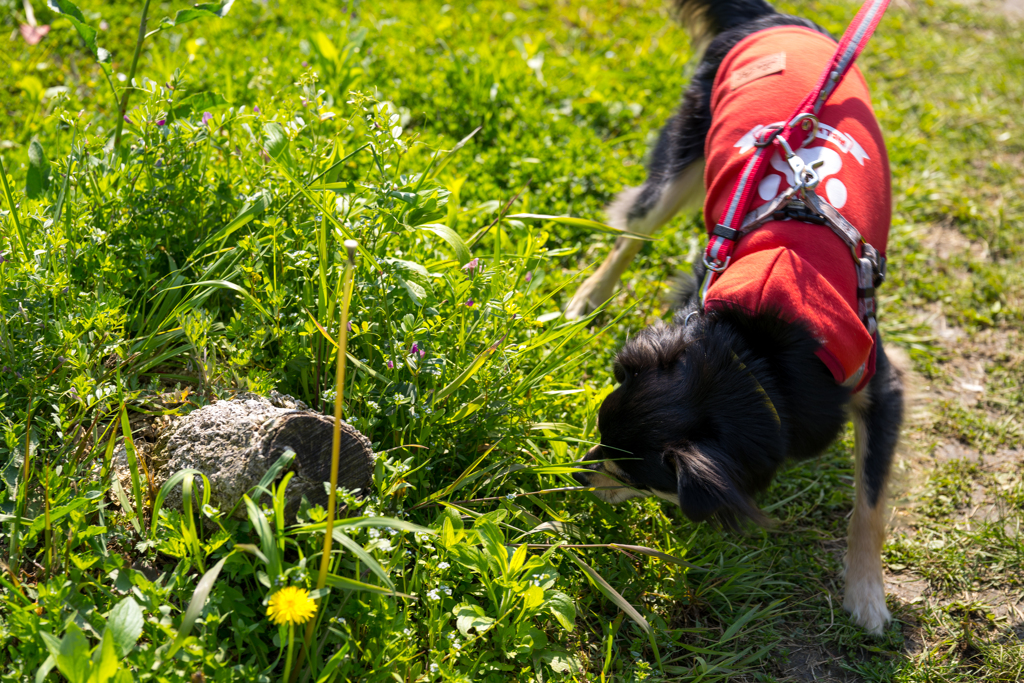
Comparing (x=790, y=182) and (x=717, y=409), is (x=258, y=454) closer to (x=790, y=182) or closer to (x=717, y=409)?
(x=717, y=409)

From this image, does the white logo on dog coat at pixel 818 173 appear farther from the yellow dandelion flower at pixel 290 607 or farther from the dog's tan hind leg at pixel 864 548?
the yellow dandelion flower at pixel 290 607

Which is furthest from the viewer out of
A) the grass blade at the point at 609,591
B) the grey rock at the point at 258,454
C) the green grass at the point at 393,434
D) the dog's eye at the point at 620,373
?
the dog's eye at the point at 620,373

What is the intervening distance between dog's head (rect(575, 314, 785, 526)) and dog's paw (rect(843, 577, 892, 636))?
639mm

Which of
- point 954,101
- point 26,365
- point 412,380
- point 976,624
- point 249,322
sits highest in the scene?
point 26,365

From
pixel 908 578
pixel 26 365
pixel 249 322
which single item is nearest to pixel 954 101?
pixel 908 578

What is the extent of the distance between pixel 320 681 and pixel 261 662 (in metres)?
0.18

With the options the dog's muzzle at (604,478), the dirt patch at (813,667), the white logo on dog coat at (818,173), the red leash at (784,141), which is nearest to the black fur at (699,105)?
the red leash at (784,141)

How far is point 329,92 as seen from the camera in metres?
3.52

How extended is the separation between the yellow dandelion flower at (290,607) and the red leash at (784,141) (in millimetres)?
1615

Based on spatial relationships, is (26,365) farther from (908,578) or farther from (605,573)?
(908,578)

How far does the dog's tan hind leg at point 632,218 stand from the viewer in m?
3.42

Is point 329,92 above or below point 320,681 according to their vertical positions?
above

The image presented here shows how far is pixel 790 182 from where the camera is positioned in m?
2.40

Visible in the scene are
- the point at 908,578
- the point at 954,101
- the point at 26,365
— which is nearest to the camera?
the point at 26,365
